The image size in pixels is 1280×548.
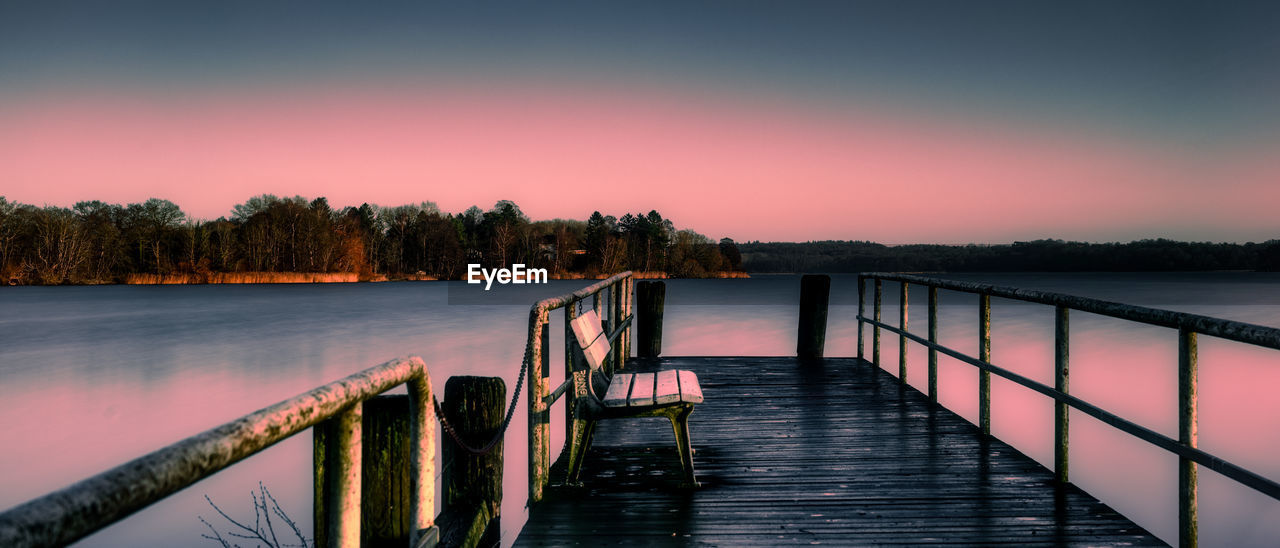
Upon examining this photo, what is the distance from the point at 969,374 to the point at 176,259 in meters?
83.1

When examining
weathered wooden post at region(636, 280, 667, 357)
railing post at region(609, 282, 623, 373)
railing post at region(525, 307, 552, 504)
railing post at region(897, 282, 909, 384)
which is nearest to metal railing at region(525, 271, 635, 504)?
railing post at region(525, 307, 552, 504)

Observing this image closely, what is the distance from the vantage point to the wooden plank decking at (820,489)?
3.00m

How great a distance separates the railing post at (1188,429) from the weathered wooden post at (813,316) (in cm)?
563

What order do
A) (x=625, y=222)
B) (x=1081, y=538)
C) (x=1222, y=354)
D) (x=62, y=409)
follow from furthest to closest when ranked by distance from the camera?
(x=625, y=222) → (x=1222, y=354) → (x=62, y=409) → (x=1081, y=538)

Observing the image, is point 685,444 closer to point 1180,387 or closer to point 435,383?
point 1180,387

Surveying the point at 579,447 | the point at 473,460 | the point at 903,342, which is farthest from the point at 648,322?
the point at 473,460

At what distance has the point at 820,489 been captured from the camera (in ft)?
11.8

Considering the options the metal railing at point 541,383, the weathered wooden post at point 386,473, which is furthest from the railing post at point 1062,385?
the weathered wooden post at point 386,473

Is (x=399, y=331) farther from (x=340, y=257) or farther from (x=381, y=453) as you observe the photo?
(x=340, y=257)

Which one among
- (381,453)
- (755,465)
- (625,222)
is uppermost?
(625,222)

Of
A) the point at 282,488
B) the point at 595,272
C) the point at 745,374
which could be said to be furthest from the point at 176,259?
the point at 745,374

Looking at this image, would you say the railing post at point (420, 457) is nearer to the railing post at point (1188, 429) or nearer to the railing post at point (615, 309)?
the railing post at point (1188, 429)

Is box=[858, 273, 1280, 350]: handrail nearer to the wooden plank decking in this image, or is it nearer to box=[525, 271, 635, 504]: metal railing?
the wooden plank decking

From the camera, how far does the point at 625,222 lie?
349ft
